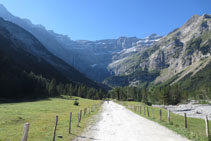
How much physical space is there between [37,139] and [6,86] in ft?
339

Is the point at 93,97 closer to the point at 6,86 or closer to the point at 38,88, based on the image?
the point at 38,88

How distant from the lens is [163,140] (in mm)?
15219

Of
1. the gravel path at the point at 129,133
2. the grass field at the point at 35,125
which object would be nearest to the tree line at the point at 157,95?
the grass field at the point at 35,125

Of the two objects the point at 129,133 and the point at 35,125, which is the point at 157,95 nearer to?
the point at 35,125

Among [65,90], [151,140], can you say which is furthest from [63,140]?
[65,90]

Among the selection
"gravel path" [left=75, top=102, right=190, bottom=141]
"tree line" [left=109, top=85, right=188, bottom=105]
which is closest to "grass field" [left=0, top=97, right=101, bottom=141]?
"gravel path" [left=75, top=102, right=190, bottom=141]

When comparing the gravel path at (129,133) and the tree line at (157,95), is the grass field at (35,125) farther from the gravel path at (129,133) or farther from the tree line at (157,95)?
the tree line at (157,95)

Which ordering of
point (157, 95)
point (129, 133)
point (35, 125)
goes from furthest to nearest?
1. point (157, 95)
2. point (35, 125)
3. point (129, 133)

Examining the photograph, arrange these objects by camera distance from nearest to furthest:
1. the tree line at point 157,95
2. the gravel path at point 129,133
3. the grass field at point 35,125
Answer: the gravel path at point 129,133
the grass field at point 35,125
the tree line at point 157,95

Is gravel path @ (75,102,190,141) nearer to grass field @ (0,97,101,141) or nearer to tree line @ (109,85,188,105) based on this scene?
grass field @ (0,97,101,141)

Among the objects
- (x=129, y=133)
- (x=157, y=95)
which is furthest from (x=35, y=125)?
(x=157, y=95)

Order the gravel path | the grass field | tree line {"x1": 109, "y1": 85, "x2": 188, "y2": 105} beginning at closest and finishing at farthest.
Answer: the gravel path, the grass field, tree line {"x1": 109, "y1": 85, "x2": 188, "y2": 105}

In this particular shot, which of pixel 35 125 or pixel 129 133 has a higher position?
pixel 129 133

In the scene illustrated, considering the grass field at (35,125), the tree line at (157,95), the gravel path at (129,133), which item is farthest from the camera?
the tree line at (157,95)
